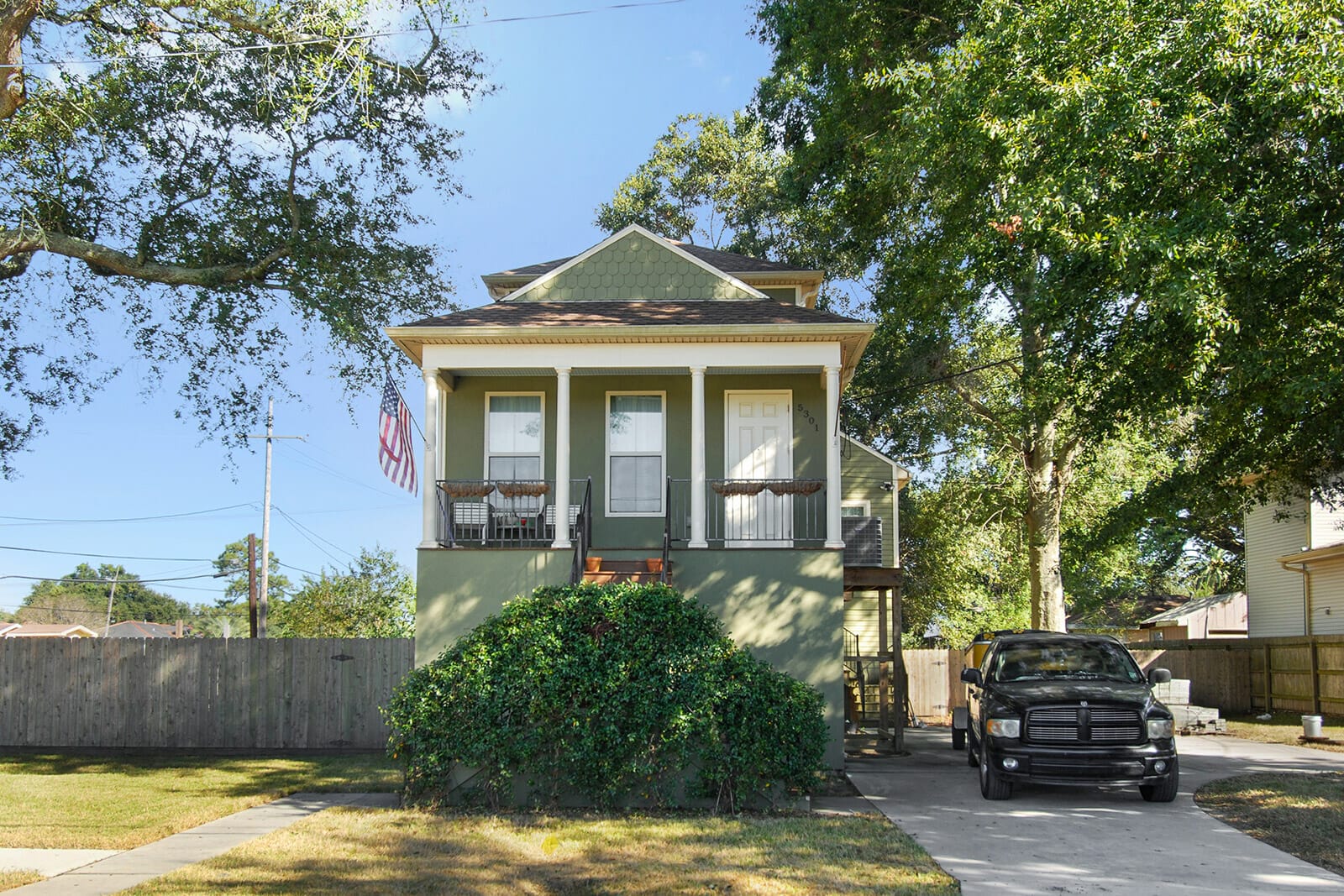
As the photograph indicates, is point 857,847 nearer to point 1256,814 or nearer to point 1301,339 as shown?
point 1256,814

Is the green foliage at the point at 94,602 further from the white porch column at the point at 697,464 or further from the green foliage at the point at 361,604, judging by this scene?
the white porch column at the point at 697,464

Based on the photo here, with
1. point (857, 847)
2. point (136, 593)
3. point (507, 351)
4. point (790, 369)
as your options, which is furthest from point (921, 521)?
point (136, 593)

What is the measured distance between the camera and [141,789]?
Result: 1320 centimetres

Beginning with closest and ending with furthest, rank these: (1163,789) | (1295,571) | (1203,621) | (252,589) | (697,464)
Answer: (1163,789) < (697,464) < (1295,571) < (252,589) < (1203,621)

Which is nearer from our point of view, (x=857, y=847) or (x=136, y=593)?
(x=857, y=847)

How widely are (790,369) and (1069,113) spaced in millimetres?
5172

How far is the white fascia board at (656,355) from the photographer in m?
13.9

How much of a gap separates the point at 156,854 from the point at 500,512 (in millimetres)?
6326

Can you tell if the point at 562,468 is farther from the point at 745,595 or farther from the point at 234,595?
the point at 234,595

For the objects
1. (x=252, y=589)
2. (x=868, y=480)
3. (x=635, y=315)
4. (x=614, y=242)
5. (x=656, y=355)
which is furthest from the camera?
(x=252, y=589)

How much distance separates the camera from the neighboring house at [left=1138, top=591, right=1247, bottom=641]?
3644 cm

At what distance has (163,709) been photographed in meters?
18.5

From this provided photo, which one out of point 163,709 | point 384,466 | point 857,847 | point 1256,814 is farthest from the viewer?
point 163,709

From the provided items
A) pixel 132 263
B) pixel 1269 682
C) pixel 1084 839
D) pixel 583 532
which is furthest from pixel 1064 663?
pixel 132 263
